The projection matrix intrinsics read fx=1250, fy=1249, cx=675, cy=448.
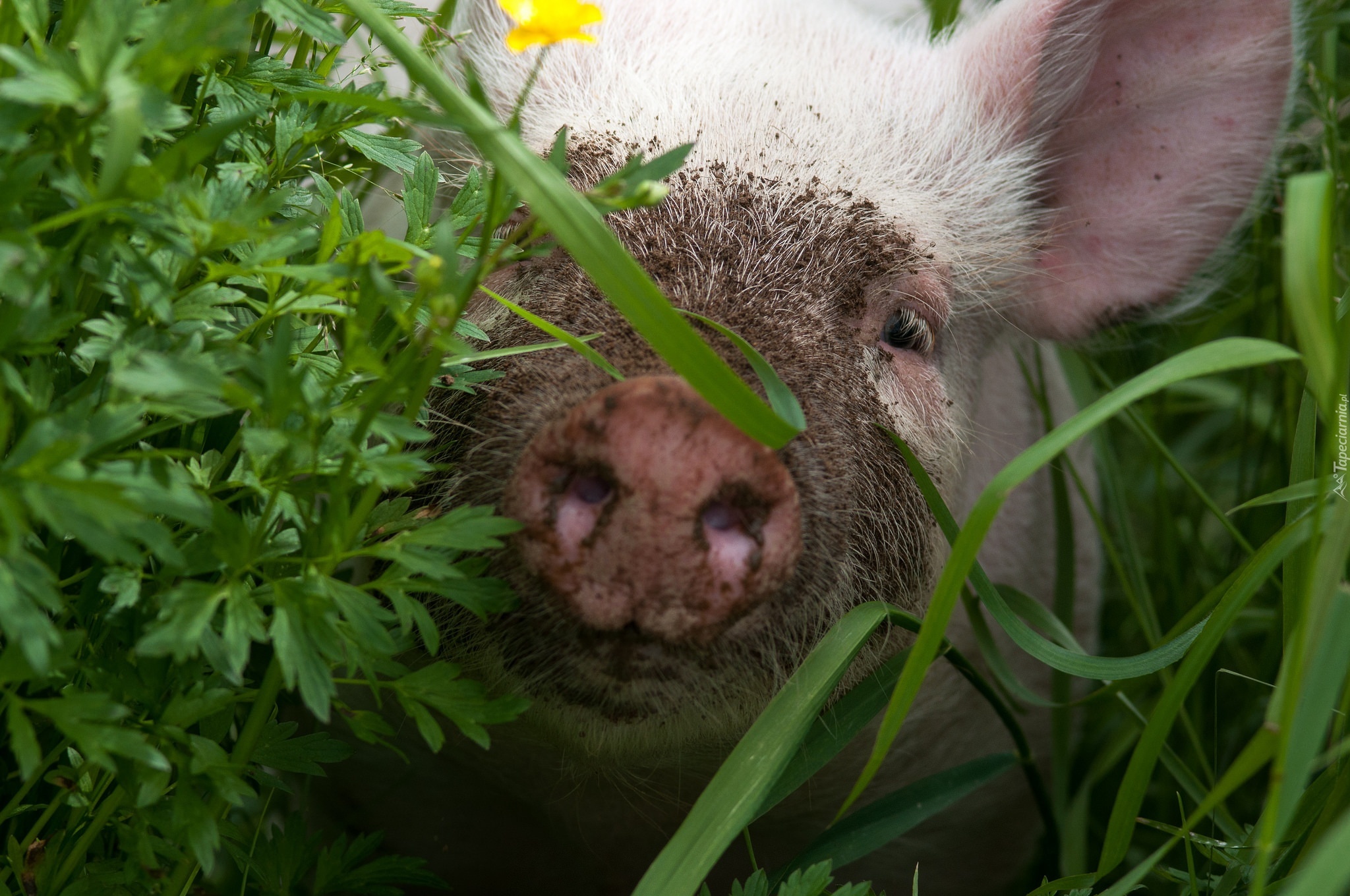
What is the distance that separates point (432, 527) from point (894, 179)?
1.21 m

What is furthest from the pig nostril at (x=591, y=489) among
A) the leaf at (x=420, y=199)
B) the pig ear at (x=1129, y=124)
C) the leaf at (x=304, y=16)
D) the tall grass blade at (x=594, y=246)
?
the pig ear at (x=1129, y=124)

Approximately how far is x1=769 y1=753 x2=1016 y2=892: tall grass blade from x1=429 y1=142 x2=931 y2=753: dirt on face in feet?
0.64

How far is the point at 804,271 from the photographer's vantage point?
1874 mm

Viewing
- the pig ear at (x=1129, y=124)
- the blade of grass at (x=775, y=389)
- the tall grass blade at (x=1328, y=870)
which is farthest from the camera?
the pig ear at (x=1129, y=124)

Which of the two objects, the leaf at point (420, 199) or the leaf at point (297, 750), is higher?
the leaf at point (420, 199)

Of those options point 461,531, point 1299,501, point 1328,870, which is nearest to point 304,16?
point 461,531

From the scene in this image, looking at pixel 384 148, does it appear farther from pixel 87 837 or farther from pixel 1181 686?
pixel 1181 686

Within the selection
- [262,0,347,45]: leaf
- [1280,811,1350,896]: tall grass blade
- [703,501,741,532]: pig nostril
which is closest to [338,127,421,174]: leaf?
[262,0,347,45]: leaf

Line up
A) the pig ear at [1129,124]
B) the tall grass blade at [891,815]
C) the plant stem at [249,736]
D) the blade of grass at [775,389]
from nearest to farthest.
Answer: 1. the plant stem at [249,736]
2. the blade of grass at [775,389]
3. the tall grass blade at [891,815]
4. the pig ear at [1129,124]

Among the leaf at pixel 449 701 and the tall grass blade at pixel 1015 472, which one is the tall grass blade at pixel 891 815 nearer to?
the tall grass blade at pixel 1015 472

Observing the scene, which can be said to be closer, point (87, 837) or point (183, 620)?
point (183, 620)

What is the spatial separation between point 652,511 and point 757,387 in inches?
10.6

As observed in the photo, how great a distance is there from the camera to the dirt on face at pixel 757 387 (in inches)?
62.7

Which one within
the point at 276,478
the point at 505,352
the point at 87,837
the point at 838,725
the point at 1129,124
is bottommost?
the point at 87,837
